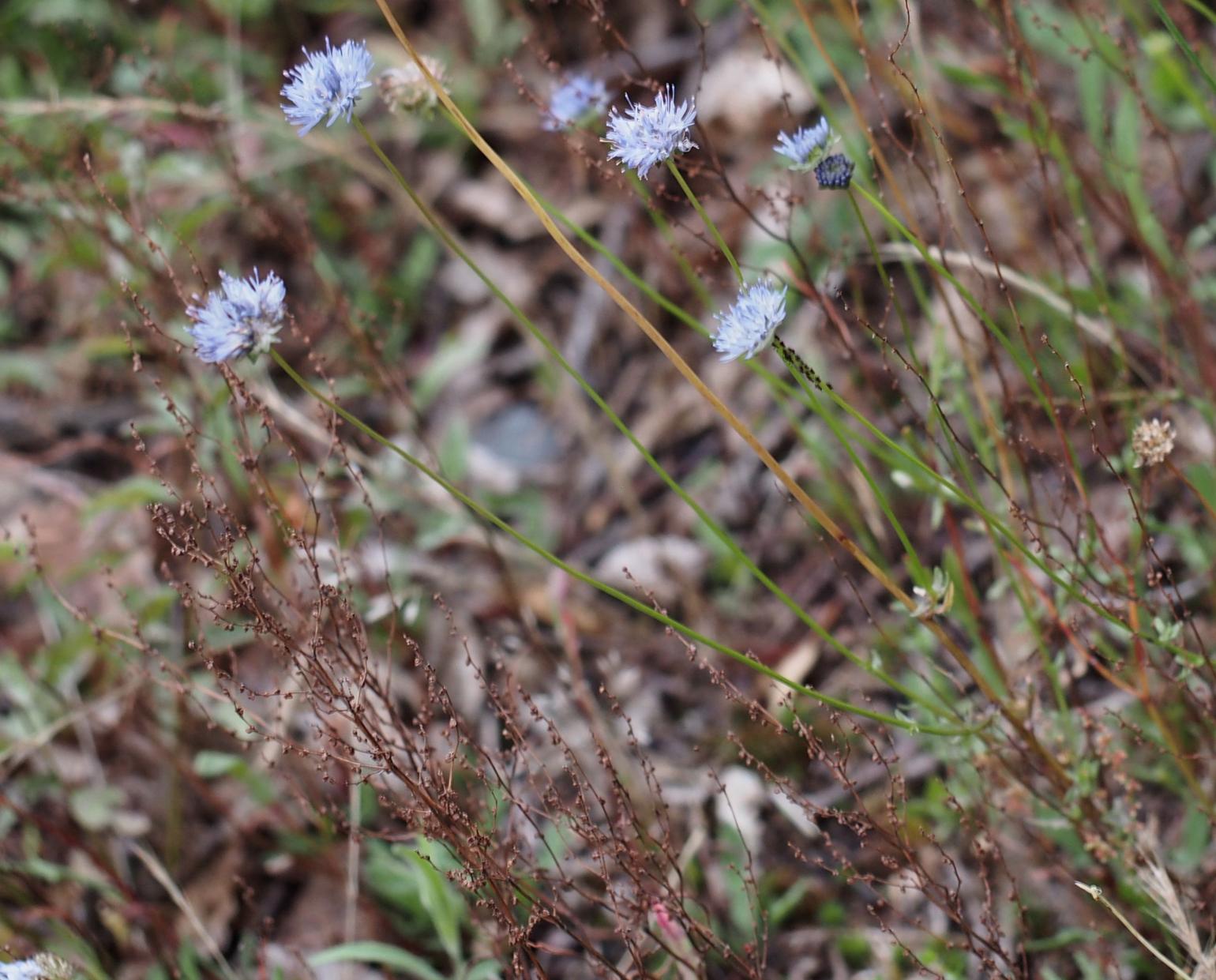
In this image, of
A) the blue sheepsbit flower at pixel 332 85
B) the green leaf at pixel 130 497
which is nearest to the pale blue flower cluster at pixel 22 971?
the green leaf at pixel 130 497

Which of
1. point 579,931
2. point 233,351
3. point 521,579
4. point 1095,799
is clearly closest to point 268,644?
point 233,351

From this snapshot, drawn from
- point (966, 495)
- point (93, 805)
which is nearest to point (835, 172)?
point (966, 495)

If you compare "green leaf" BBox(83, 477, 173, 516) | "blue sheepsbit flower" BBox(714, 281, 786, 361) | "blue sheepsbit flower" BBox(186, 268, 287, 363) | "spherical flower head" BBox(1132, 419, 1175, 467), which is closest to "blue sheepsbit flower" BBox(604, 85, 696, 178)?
"blue sheepsbit flower" BBox(714, 281, 786, 361)

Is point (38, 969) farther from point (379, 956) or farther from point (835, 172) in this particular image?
point (835, 172)

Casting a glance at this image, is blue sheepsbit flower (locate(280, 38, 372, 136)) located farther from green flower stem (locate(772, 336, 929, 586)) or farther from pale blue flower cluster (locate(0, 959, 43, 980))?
pale blue flower cluster (locate(0, 959, 43, 980))

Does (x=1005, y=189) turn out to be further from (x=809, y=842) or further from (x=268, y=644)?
(x=268, y=644)

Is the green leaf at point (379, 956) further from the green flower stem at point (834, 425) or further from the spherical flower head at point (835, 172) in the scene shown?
the spherical flower head at point (835, 172)
